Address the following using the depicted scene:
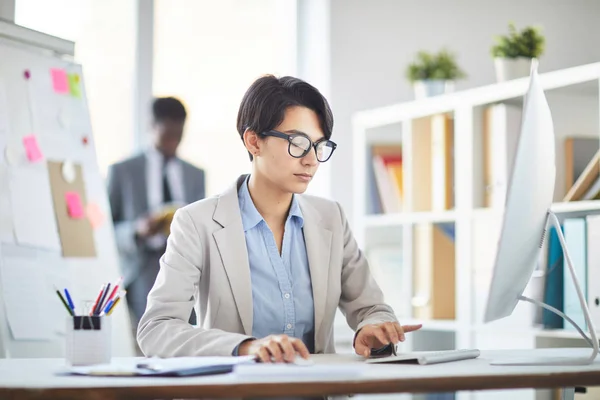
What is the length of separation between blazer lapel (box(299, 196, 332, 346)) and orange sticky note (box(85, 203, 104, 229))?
0.96 m

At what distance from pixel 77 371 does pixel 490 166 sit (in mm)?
2091

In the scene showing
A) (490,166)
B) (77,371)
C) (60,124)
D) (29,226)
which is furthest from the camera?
(490,166)

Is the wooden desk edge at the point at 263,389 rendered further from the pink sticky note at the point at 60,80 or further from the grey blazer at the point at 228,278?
the pink sticky note at the point at 60,80

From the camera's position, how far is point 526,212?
1396 millimetres

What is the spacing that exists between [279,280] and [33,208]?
0.97 m

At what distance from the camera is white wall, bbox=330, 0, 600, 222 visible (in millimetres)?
3955

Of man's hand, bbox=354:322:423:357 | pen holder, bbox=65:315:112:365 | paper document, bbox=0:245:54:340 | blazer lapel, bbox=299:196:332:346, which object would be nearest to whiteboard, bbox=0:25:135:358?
paper document, bbox=0:245:54:340

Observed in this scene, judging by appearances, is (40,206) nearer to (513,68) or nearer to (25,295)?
(25,295)

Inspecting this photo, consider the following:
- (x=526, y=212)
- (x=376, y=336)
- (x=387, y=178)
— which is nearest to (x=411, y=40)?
(x=387, y=178)

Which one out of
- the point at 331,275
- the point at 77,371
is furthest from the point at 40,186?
the point at 77,371

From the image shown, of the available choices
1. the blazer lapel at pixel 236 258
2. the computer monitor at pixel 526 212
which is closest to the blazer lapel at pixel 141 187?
the blazer lapel at pixel 236 258

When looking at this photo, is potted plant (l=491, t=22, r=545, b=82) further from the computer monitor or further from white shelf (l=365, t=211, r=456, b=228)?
the computer monitor

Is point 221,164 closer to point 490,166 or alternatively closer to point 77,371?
point 490,166

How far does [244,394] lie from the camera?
1160 mm
